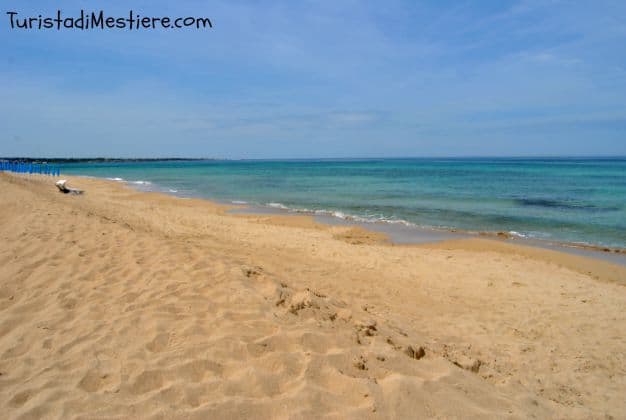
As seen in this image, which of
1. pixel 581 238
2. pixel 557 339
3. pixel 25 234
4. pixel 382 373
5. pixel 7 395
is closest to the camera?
pixel 7 395

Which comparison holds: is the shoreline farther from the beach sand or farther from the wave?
the wave

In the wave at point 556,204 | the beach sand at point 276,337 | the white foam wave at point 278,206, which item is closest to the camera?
the beach sand at point 276,337

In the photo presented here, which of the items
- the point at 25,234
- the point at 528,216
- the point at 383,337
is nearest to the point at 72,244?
the point at 25,234

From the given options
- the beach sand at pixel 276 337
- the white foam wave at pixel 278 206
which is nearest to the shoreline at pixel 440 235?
the white foam wave at pixel 278 206

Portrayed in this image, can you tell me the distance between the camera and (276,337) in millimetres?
3506

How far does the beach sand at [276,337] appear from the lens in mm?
2828

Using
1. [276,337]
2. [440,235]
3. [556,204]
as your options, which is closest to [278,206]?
[440,235]

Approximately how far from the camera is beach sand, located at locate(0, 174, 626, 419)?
2.83 metres

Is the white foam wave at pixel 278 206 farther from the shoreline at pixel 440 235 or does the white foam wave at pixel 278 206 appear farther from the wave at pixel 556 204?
the wave at pixel 556 204

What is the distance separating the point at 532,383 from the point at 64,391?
4.20 meters

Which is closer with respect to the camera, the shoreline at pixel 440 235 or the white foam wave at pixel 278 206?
the shoreline at pixel 440 235

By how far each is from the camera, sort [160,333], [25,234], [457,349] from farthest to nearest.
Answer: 1. [25,234]
2. [457,349]
3. [160,333]

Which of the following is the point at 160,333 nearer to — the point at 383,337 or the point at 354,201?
the point at 383,337

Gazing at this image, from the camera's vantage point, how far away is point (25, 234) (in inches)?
271
